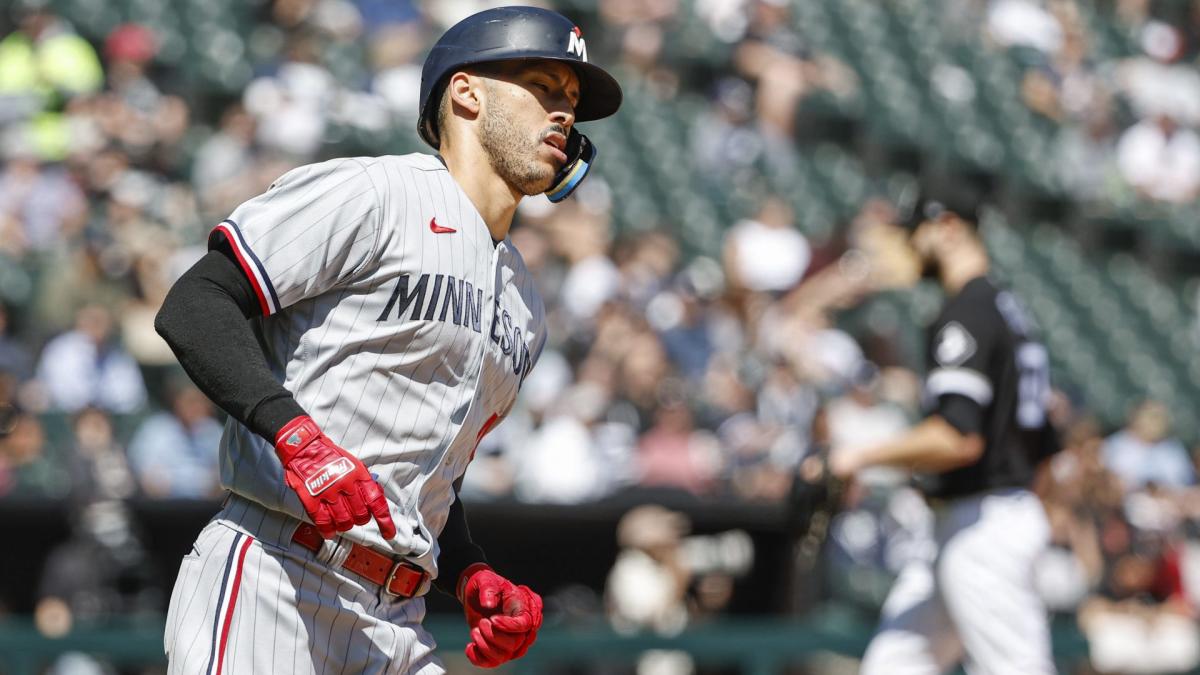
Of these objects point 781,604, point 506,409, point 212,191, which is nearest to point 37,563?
point 212,191

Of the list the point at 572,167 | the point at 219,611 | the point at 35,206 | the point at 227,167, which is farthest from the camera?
the point at 227,167

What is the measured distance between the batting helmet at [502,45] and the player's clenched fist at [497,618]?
2.89 ft

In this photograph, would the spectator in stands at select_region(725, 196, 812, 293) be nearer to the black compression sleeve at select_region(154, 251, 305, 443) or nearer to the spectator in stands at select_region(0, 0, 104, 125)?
the spectator in stands at select_region(0, 0, 104, 125)

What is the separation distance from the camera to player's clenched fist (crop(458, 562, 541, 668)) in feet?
10.2

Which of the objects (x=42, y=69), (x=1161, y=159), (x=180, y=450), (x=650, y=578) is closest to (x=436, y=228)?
Answer: (x=650, y=578)

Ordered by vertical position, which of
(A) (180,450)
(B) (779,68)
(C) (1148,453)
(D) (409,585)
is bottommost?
(C) (1148,453)

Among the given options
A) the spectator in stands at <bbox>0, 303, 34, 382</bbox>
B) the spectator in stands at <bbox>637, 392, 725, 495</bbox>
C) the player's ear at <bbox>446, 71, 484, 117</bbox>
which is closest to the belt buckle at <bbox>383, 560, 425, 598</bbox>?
the player's ear at <bbox>446, 71, 484, 117</bbox>

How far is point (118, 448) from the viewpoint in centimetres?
754

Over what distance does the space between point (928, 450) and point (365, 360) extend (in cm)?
267

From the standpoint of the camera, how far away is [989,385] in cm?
523

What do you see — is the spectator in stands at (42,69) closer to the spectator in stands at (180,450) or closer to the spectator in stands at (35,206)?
the spectator in stands at (35,206)

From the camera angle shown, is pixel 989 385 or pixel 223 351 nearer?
pixel 223 351

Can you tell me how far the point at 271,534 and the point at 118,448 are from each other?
499cm

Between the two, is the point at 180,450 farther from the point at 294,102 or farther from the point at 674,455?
the point at 294,102
